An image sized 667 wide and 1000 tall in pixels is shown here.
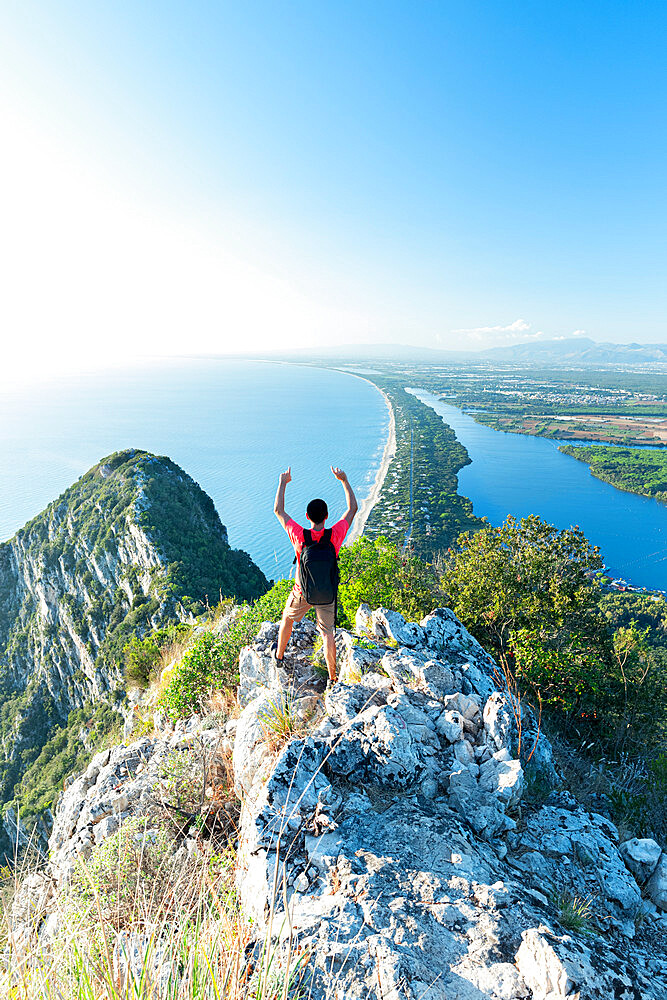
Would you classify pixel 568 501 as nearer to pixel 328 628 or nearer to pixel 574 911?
pixel 328 628

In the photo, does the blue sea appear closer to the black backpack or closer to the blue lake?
the blue lake

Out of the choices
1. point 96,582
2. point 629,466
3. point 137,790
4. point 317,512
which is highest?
point 317,512

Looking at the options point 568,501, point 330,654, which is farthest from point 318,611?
point 568,501

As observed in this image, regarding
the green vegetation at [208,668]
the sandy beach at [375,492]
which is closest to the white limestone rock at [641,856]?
the green vegetation at [208,668]

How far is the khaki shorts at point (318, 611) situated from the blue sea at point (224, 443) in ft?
86.5

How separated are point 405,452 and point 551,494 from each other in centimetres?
2713

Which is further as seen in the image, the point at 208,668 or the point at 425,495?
the point at 425,495

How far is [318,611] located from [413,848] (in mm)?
1945

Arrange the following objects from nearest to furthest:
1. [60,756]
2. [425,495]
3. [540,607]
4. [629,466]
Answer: [540,607], [60,756], [425,495], [629,466]

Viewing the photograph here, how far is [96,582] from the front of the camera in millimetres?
31234

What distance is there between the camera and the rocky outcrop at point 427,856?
194cm

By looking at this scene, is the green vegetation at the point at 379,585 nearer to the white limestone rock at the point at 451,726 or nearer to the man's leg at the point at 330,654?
the man's leg at the point at 330,654

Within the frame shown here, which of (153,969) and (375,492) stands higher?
(153,969)

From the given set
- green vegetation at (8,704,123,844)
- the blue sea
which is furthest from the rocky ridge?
the blue sea
